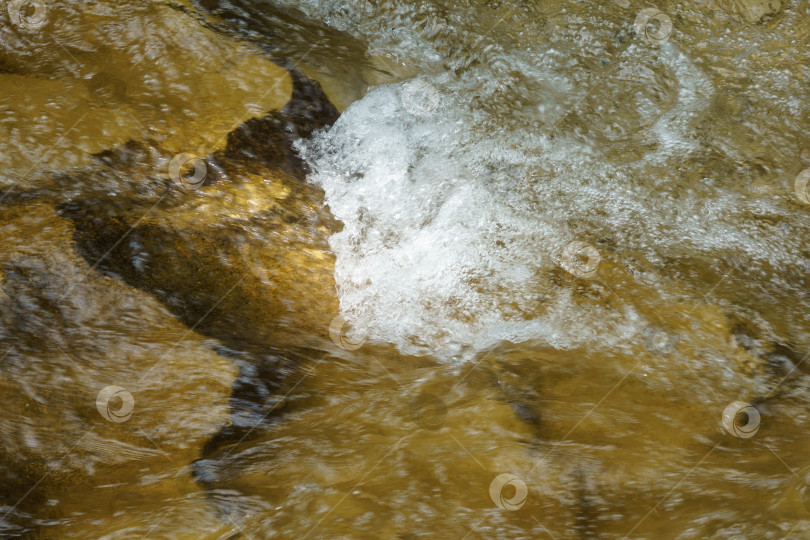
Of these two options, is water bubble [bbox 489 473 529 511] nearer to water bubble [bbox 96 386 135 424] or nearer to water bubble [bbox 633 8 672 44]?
water bubble [bbox 96 386 135 424]

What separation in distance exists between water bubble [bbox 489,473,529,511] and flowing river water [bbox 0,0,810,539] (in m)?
0.01

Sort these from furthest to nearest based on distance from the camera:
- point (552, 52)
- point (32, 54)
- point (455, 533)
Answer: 1. point (552, 52)
2. point (32, 54)
3. point (455, 533)

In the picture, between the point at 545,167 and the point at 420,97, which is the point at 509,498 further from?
the point at 420,97

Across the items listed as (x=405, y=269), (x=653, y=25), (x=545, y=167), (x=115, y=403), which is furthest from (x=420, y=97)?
(x=115, y=403)

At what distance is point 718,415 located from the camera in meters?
2.71

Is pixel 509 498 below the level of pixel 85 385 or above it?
above

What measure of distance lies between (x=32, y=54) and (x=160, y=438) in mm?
2442

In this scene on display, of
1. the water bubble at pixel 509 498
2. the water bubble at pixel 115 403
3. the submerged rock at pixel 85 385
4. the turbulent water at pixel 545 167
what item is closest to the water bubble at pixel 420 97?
the turbulent water at pixel 545 167

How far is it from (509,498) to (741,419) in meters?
1.06

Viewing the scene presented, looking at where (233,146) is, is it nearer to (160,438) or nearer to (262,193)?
(262,193)

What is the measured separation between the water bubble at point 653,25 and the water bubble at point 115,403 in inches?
160

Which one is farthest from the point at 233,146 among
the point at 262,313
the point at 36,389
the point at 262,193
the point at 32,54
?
the point at 36,389

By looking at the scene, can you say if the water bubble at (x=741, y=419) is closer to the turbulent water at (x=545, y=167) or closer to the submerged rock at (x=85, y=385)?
the turbulent water at (x=545, y=167)

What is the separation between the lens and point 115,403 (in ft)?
8.73
